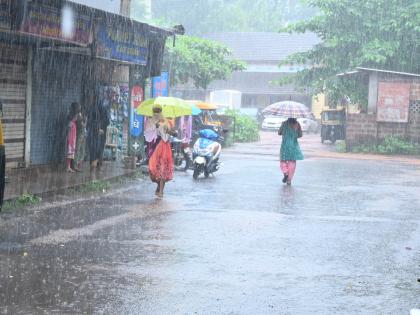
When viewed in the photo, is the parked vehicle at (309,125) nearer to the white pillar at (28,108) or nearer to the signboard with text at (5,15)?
the white pillar at (28,108)

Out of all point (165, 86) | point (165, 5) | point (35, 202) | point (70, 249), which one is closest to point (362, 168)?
point (165, 86)

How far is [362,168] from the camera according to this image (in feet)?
66.2

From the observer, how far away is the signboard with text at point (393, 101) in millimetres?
26375

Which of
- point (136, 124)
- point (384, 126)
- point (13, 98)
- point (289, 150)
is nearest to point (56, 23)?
point (13, 98)

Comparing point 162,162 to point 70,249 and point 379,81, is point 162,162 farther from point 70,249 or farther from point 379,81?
point 379,81

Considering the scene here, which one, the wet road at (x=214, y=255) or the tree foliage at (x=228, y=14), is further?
the tree foliage at (x=228, y=14)

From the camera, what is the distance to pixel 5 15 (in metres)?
11.4

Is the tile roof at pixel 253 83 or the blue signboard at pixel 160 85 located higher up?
the tile roof at pixel 253 83

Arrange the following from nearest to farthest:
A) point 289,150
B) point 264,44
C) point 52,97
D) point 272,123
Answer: point 289,150
point 52,97
point 272,123
point 264,44

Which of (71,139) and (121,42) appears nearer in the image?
(71,139)

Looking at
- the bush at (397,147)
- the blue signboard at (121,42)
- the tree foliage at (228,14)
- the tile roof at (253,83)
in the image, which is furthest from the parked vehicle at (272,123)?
the blue signboard at (121,42)

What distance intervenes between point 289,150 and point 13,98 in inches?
228

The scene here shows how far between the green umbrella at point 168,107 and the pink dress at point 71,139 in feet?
4.73

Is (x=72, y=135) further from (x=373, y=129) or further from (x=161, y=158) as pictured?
(x=373, y=129)
